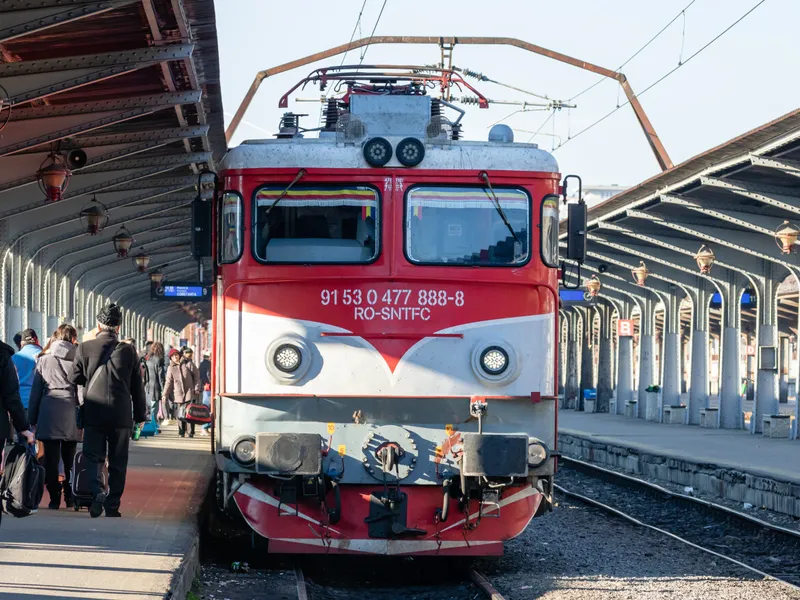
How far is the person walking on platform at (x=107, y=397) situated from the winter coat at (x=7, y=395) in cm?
235

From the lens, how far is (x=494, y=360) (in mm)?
9984

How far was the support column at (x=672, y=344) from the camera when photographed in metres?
30.6

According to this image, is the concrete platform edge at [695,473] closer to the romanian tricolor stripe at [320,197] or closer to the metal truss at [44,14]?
the romanian tricolor stripe at [320,197]

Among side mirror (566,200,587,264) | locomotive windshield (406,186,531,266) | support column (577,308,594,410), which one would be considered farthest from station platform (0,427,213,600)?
support column (577,308,594,410)

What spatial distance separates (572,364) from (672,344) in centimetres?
1207

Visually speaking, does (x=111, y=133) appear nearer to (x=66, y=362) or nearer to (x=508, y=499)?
(x=66, y=362)

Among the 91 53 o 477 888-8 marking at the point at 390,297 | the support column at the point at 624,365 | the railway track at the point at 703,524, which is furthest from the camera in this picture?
the support column at the point at 624,365

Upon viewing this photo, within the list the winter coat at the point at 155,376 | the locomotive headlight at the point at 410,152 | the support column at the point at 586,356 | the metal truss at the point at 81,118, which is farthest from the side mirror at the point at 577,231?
the support column at the point at 586,356

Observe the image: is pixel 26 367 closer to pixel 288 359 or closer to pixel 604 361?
pixel 288 359

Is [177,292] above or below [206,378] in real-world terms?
above

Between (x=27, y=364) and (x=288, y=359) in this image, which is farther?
(x=27, y=364)

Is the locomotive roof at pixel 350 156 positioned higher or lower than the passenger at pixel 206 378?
higher

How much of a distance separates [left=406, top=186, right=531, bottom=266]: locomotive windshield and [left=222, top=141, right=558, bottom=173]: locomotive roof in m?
0.20

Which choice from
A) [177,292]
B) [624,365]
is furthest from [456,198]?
[624,365]
